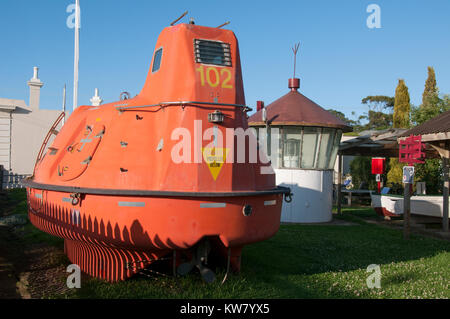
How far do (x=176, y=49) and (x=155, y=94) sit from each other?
0.81 meters

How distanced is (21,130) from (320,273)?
24.4 m

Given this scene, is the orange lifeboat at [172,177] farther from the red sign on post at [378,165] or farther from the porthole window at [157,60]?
the red sign on post at [378,165]

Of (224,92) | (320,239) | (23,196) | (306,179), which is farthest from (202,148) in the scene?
(23,196)

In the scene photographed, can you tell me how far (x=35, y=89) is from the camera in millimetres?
28906

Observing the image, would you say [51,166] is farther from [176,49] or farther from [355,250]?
[355,250]

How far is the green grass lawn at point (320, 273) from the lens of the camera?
6531mm

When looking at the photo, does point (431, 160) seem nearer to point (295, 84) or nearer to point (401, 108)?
point (401, 108)

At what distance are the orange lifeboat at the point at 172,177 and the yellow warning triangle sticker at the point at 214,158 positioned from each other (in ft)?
0.05

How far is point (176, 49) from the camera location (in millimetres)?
7164

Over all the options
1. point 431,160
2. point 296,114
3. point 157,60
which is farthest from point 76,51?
point 431,160

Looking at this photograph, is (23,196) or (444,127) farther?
(23,196)

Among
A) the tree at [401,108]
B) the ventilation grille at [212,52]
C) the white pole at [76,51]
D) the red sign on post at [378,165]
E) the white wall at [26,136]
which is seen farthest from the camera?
the tree at [401,108]

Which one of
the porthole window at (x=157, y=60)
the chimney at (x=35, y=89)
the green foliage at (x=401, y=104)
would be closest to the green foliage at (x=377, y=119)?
the green foliage at (x=401, y=104)
